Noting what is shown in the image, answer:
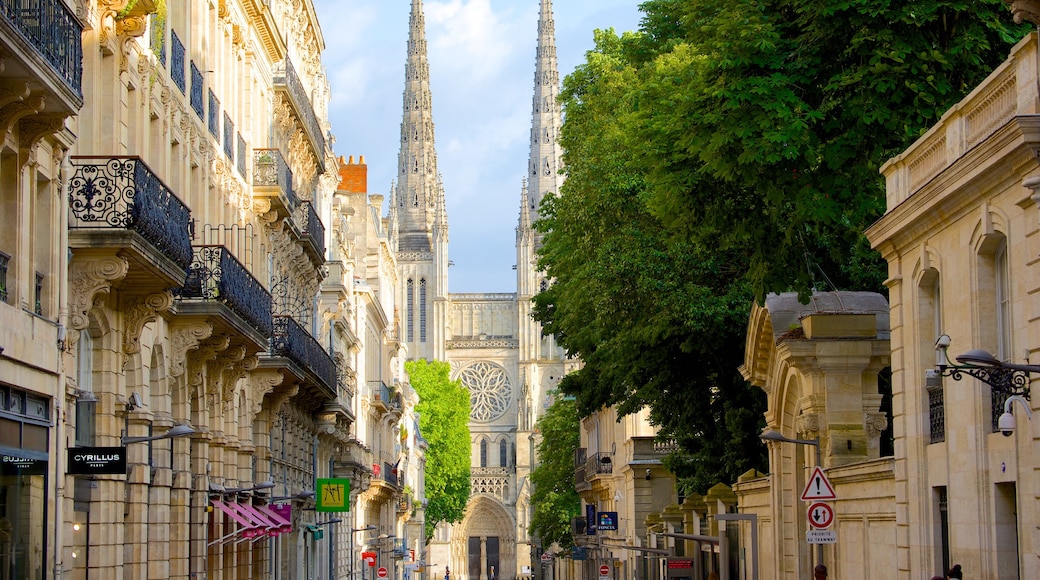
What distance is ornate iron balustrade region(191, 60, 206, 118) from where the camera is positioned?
2808cm

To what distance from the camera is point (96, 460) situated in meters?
18.4

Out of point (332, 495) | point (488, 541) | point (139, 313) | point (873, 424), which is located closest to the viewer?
point (139, 313)

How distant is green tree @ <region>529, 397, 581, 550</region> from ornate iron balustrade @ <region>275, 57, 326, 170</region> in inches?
1632

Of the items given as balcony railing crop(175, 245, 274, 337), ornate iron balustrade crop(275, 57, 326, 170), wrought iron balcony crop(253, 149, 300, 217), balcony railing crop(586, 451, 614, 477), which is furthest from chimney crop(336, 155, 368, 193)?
balcony railing crop(175, 245, 274, 337)

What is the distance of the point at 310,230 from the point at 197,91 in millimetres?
12331

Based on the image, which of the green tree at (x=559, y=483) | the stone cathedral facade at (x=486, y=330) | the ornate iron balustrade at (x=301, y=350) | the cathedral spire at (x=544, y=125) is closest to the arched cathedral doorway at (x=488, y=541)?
the stone cathedral facade at (x=486, y=330)

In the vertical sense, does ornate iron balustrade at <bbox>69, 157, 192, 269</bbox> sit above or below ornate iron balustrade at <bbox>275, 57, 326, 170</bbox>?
below

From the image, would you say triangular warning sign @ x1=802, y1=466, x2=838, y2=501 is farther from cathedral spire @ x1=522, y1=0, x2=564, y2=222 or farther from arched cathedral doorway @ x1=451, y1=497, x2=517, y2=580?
cathedral spire @ x1=522, y1=0, x2=564, y2=222

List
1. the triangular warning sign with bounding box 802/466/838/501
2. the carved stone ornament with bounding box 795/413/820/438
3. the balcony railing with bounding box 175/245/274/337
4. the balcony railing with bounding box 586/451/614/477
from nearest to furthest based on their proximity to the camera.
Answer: the triangular warning sign with bounding box 802/466/838/501 < the balcony railing with bounding box 175/245/274/337 < the carved stone ornament with bounding box 795/413/820/438 < the balcony railing with bounding box 586/451/614/477

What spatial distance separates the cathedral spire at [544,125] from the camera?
17375cm

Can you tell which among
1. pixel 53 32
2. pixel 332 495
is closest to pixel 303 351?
pixel 332 495

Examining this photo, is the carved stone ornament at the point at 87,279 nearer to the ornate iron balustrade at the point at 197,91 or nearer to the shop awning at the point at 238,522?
the ornate iron balustrade at the point at 197,91

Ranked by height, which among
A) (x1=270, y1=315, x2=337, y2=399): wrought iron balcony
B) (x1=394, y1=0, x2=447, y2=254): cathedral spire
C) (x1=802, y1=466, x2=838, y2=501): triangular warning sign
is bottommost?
(x1=802, y1=466, x2=838, y2=501): triangular warning sign

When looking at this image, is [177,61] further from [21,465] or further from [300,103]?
[300,103]
